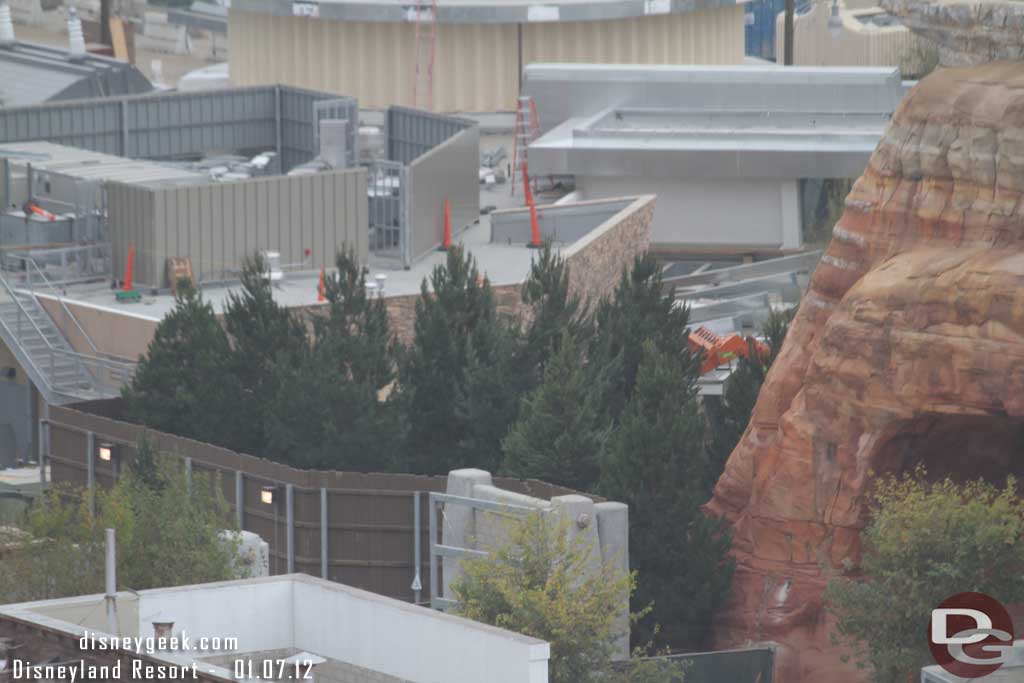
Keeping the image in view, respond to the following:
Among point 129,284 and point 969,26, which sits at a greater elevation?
point 969,26

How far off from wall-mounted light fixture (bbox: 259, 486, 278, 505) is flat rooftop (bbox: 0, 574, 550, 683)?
10.2 metres

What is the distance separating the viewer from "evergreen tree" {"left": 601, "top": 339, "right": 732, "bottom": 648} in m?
50.3

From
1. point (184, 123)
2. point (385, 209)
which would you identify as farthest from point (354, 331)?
point (184, 123)

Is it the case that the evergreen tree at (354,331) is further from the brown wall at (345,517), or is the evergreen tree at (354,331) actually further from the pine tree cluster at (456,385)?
the brown wall at (345,517)

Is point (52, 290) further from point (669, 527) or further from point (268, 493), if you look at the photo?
point (669, 527)

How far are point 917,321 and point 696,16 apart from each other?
163ft

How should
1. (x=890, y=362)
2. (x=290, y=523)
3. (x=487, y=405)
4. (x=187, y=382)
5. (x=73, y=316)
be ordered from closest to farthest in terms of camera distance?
(x=890, y=362), (x=290, y=523), (x=487, y=405), (x=187, y=382), (x=73, y=316)

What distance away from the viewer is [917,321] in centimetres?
4728

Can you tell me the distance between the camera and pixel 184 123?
266 ft

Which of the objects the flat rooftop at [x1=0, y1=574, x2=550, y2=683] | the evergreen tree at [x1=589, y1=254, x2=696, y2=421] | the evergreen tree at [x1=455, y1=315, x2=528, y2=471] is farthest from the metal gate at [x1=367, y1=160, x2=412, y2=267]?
the flat rooftop at [x1=0, y1=574, x2=550, y2=683]

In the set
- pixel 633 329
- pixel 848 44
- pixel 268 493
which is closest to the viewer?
pixel 268 493

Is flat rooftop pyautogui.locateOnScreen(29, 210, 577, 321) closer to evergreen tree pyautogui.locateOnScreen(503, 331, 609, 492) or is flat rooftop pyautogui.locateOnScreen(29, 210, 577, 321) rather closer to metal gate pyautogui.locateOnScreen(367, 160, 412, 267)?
metal gate pyautogui.locateOnScreen(367, 160, 412, 267)

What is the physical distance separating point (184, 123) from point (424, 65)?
520 inches

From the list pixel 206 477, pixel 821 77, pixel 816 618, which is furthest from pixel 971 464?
pixel 821 77
